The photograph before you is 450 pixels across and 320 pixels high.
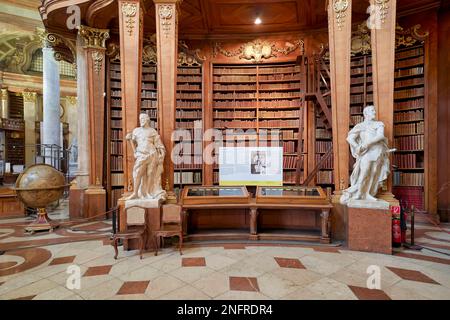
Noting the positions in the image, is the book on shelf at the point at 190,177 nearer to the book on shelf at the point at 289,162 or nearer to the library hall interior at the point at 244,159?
the library hall interior at the point at 244,159

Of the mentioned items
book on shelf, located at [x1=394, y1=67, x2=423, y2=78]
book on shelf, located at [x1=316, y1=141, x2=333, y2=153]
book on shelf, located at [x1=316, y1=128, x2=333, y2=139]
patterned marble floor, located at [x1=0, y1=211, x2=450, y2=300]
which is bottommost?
patterned marble floor, located at [x1=0, y1=211, x2=450, y2=300]

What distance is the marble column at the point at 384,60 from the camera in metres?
3.24

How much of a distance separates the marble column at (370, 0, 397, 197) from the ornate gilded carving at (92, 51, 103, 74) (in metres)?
5.21

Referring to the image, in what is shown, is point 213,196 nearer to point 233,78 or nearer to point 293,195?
point 293,195

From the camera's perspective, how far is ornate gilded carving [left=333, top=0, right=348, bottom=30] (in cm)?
345

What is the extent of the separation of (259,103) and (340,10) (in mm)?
2500

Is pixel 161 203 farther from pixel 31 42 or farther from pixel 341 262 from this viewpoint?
pixel 31 42

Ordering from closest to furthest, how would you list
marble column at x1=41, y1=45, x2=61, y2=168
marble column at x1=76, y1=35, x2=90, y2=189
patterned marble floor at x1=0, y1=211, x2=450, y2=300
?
patterned marble floor at x1=0, y1=211, x2=450, y2=300
marble column at x1=76, y1=35, x2=90, y2=189
marble column at x1=41, y1=45, x2=61, y2=168

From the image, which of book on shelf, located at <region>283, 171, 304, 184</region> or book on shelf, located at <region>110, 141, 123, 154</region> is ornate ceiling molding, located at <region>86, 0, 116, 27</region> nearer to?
book on shelf, located at <region>110, 141, 123, 154</region>

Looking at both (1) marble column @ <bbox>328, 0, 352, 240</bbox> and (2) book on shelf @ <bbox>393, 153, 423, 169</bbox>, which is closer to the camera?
(1) marble column @ <bbox>328, 0, 352, 240</bbox>

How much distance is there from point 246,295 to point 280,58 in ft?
17.0

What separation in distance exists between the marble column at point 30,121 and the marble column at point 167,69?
11.8 meters

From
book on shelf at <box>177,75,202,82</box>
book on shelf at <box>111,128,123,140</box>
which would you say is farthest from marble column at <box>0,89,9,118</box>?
book on shelf at <box>177,75,202,82</box>

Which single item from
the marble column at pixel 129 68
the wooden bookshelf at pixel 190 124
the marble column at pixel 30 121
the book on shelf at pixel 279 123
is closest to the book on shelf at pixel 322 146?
the book on shelf at pixel 279 123
